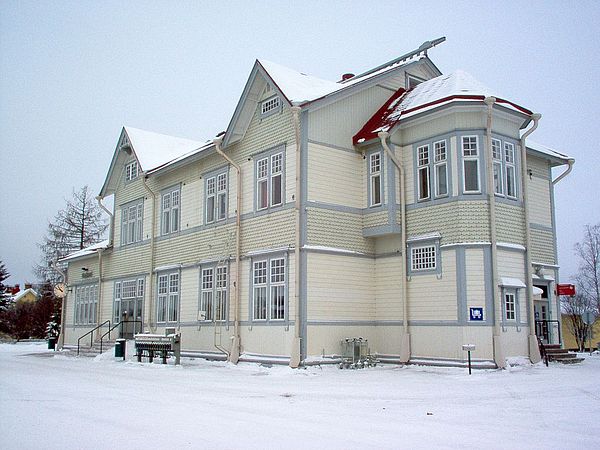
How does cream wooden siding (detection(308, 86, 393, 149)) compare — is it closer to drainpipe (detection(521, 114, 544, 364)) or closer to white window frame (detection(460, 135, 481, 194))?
white window frame (detection(460, 135, 481, 194))

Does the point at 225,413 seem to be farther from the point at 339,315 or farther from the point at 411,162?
the point at 411,162

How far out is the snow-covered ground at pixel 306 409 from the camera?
8375 mm

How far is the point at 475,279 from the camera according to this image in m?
18.5

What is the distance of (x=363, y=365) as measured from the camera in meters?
19.5

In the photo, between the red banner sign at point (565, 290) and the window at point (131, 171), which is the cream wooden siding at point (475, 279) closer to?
the red banner sign at point (565, 290)

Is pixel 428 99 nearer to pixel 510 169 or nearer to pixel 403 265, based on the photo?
pixel 510 169

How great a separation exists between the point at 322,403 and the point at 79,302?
83.7 feet

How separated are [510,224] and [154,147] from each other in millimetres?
17368

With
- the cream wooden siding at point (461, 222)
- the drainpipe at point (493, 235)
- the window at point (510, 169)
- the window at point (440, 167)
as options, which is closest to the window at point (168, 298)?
the cream wooden siding at point (461, 222)

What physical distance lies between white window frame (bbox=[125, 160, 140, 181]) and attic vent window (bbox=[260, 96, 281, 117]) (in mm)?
10134

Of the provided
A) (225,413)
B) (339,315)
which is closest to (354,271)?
(339,315)

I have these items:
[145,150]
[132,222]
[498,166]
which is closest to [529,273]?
[498,166]

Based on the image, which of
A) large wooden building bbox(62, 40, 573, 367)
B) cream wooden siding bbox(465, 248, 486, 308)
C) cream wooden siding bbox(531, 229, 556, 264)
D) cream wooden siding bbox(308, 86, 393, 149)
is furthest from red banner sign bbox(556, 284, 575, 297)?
cream wooden siding bbox(308, 86, 393, 149)

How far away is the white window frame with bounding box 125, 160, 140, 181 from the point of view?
3062 cm
